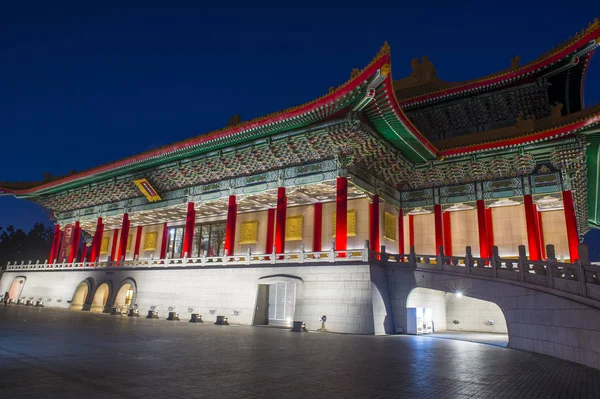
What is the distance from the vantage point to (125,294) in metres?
27.1

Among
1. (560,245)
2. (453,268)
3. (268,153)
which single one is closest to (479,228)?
(560,245)

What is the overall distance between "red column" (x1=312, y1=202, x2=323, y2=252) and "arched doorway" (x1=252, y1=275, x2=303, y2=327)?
3955 millimetres

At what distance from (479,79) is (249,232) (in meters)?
16.3

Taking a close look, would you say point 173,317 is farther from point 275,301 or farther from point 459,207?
point 459,207

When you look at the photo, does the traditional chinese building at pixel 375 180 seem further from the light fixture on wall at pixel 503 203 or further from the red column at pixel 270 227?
the light fixture on wall at pixel 503 203

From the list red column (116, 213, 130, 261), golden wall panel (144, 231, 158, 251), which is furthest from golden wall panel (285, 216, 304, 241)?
golden wall panel (144, 231, 158, 251)

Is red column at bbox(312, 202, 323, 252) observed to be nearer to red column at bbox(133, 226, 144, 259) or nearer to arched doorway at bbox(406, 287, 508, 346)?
arched doorway at bbox(406, 287, 508, 346)

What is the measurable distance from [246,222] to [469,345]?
17.3 m

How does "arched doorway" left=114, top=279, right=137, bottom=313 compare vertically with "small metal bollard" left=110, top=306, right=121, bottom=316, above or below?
above

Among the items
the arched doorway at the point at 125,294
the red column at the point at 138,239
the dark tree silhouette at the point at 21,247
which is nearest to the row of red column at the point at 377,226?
the arched doorway at the point at 125,294

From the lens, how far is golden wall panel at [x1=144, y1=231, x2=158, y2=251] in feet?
108

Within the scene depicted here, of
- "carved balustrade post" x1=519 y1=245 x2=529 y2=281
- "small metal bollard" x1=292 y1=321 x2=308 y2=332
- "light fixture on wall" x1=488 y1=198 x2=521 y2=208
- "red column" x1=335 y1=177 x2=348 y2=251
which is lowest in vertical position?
"small metal bollard" x1=292 y1=321 x2=308 y2=332

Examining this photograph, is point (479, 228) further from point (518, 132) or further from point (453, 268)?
point (453, 268)

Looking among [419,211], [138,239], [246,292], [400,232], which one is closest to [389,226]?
[400,232]
